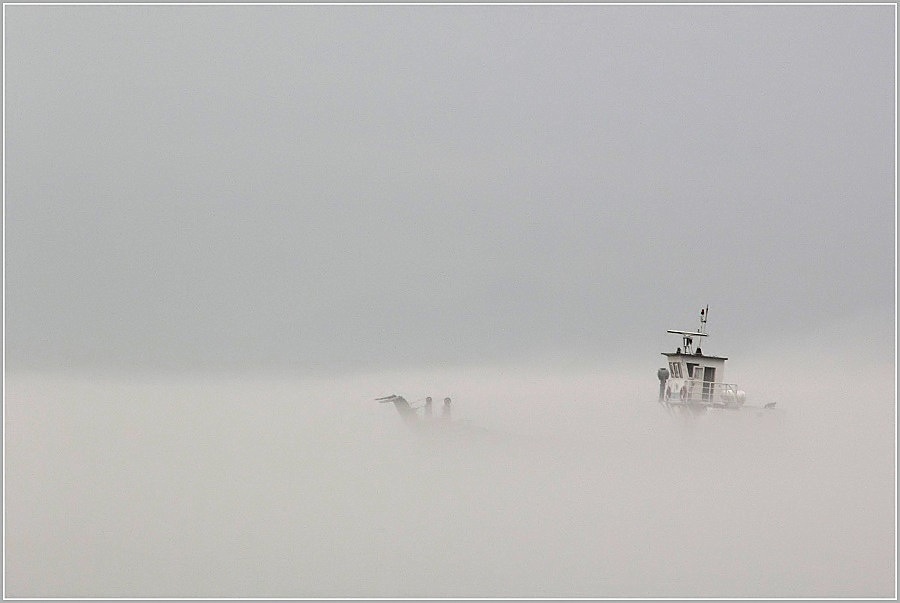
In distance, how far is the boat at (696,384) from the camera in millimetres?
72000

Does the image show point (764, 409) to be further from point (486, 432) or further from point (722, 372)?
point (486, 432)

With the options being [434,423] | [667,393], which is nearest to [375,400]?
[434,423]

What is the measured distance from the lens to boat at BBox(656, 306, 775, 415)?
72000 millimetres

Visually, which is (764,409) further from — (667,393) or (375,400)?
(375,400)

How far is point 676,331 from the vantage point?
2835 inches

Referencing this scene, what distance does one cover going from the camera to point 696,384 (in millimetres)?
72188

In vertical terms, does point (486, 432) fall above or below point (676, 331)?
below

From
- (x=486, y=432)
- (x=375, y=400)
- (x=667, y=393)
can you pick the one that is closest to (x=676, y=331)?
(x=667, y=393)

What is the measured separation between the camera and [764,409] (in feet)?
241

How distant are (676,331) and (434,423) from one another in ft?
51.8

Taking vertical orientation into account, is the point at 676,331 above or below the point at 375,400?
above

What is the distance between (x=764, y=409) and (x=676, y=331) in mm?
7517

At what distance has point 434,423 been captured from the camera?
74.0 meters

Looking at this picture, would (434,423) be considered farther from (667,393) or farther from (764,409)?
(764,409)
